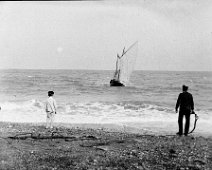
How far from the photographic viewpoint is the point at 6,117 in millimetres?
16484

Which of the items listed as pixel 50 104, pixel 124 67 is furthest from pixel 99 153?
pixel 124 67

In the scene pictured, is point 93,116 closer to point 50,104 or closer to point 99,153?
point 50,104

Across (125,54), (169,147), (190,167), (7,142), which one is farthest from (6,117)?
(125,54)

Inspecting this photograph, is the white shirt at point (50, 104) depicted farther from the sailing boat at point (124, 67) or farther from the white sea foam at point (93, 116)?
the sailing boat at point (124, 67)

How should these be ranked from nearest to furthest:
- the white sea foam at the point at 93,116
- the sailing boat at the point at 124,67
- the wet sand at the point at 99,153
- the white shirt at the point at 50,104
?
the wet sand at the point at 99,153 < the white shirt at the point at 50,104 < the white sea foam at the point at 93,116 < the sailing boat at the point at 124,67

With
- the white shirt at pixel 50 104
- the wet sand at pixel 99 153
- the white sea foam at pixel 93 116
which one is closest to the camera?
the wet sand at pixel 99 153

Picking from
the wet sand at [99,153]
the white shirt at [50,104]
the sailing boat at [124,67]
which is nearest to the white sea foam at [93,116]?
the white shirt at [50,104]

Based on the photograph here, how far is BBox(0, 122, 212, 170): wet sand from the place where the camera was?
5.98m

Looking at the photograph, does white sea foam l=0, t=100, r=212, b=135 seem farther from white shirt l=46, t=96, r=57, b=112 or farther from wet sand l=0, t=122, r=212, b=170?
wet sand l=0, t=122, r=212, b=170

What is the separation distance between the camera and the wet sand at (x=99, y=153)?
19.6ft

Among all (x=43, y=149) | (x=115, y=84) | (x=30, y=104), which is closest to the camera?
(x=43, y=149)

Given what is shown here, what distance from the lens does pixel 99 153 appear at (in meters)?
6.81

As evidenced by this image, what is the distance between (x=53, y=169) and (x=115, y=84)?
4607 cm

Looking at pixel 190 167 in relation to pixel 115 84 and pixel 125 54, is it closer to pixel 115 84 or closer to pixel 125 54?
pixel 125 54
